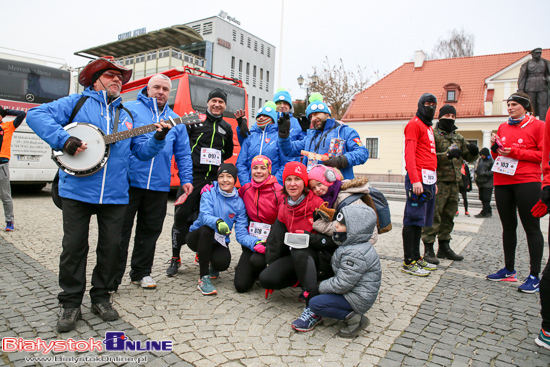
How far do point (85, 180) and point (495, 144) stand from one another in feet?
14.0

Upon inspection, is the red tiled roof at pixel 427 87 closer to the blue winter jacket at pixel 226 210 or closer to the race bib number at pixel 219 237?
the blue winter jacket at pixel 226 210

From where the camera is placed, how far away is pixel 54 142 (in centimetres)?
276

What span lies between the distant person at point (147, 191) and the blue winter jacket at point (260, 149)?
34.3 inches

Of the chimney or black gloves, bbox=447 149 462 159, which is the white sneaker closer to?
black gloves, bbox=447 149 462 159

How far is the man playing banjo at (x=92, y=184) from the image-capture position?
285cm

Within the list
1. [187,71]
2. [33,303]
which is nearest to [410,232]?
[33,303]

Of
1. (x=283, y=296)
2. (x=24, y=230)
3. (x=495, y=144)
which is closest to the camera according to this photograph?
(x=283, y=296)

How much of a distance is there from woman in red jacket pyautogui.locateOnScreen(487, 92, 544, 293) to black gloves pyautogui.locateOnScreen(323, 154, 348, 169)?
1796 millimetres

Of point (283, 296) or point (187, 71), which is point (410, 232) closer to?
point (283, 296)

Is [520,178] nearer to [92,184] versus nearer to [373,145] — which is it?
[92,184]

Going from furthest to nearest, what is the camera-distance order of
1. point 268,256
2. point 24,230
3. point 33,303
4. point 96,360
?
point 24,230
point 268,256
point 33,303
point 96,360

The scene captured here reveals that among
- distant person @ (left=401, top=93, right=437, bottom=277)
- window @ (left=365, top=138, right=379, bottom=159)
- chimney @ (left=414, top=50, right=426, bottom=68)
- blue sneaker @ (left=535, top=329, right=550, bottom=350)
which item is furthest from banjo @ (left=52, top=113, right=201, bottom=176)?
chimney @ (left=414, top=50, right=426, bottom=68)

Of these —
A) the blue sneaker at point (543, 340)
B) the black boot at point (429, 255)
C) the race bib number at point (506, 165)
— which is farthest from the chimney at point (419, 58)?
the blue sneaker at point (543, 340)

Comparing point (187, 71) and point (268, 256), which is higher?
point (187, 71)
